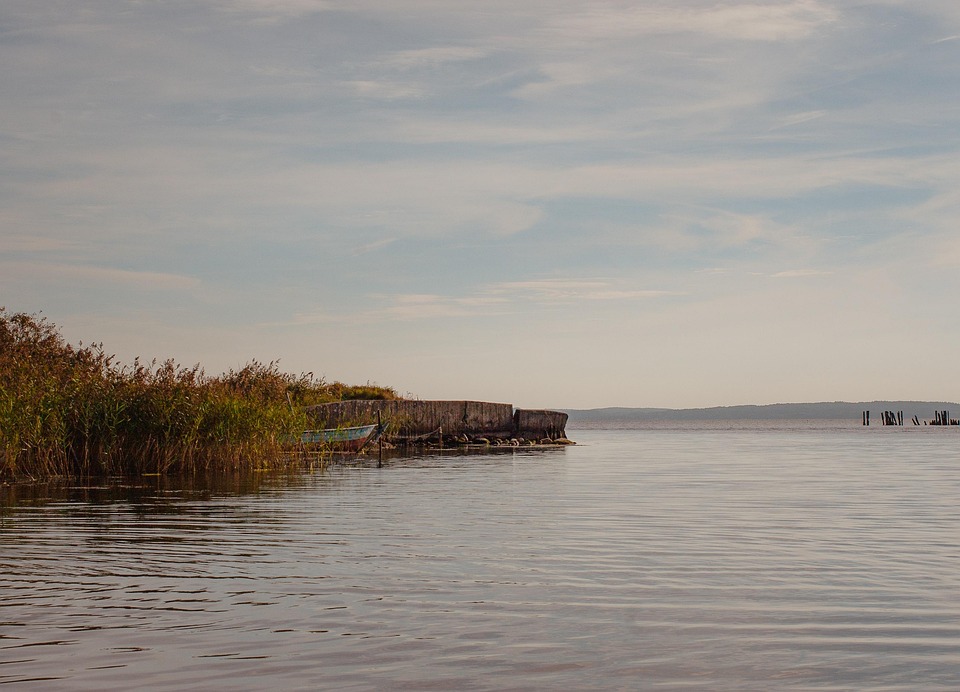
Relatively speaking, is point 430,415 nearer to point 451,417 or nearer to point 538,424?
point 451,417

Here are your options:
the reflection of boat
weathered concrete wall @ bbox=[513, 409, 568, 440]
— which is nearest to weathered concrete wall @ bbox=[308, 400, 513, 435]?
weathered concrete wall @ bbox=[513, 409, 568, 440]

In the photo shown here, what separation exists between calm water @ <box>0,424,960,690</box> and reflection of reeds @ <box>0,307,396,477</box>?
3.42 m

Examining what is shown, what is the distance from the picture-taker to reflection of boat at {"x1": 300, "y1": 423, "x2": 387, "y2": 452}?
3231cm

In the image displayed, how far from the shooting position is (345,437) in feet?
118

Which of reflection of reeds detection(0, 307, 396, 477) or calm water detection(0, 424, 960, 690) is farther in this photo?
reflection of reeds detection(0, 307, 396, 477)

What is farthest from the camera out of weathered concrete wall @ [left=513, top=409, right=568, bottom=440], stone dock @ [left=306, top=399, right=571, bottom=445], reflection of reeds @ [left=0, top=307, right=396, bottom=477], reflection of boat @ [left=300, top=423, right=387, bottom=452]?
weathered concrete wall @ [left=513, top=409, right=568, bottom=440]

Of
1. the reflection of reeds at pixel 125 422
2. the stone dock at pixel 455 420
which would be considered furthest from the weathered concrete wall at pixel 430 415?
the reflection of reeds at pixel 125 422

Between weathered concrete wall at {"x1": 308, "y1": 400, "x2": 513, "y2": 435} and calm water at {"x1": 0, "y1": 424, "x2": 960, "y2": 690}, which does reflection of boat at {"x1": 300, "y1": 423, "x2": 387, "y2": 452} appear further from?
calm water at {"x1": 0, "y1": 424, "x2": 960, "y2": 690}

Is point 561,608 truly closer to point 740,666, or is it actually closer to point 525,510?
point 740,666

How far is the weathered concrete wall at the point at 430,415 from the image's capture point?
1633 inches

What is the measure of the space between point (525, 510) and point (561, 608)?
26.5 ft

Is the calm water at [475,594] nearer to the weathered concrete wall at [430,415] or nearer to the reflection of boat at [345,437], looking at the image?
the reflection of boat at [345,437]

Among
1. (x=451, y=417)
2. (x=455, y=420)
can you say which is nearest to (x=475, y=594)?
(x=451, y=417)

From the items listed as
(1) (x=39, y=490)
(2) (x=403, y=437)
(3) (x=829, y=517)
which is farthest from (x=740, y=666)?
(2) (x=403, y=437)
